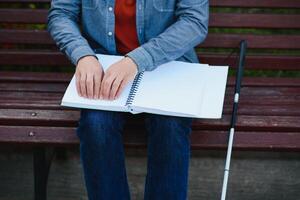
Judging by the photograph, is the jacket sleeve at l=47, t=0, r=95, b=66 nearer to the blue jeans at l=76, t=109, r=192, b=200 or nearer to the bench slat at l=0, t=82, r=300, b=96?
the blue jeans at l=76, t=109, r=192, b=200

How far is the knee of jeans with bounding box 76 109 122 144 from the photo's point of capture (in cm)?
243

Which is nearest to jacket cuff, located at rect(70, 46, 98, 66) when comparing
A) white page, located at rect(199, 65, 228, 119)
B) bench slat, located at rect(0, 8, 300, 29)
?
white page, located at rect(199, 65, 228, 119)

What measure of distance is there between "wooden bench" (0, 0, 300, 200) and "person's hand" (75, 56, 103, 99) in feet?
1.16

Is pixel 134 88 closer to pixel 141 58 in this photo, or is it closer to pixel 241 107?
pixel 141 58

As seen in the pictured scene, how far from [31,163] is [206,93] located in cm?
125

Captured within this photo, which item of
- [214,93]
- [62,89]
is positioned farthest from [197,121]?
[62,89]

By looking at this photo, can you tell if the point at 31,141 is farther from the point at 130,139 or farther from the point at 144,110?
the point at 144,110

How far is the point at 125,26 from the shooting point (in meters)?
2.81

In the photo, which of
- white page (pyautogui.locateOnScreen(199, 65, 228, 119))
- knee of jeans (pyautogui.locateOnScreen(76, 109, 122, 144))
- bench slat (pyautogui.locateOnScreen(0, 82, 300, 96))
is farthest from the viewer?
bench slat (pyautogui.locateOnScreen(0, 82, 300, 96))

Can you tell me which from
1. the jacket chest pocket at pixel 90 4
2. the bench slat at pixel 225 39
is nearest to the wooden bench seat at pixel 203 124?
the bench slat at pixel 225 39

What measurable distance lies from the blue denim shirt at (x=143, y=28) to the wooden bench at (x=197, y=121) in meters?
0.36

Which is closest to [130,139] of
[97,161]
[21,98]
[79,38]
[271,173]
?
[97,161]

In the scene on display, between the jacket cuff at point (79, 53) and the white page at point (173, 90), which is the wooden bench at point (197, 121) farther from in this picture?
the jacket cuff at point (79, 53)

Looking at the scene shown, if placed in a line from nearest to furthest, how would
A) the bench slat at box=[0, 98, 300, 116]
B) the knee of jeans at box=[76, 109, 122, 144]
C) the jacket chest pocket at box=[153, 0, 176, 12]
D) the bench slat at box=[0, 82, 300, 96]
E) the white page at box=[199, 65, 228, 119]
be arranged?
the knee of jeans at box=[76, 109, 122, 144]
the white page at box=[199, 65, 228, 119]
the jacket chest pocket at box=[153, 0, 176, 12]
the bench slat at box=[0, 98, 300, 116]
the bench slat at box=[0, 82, 300, 96]
